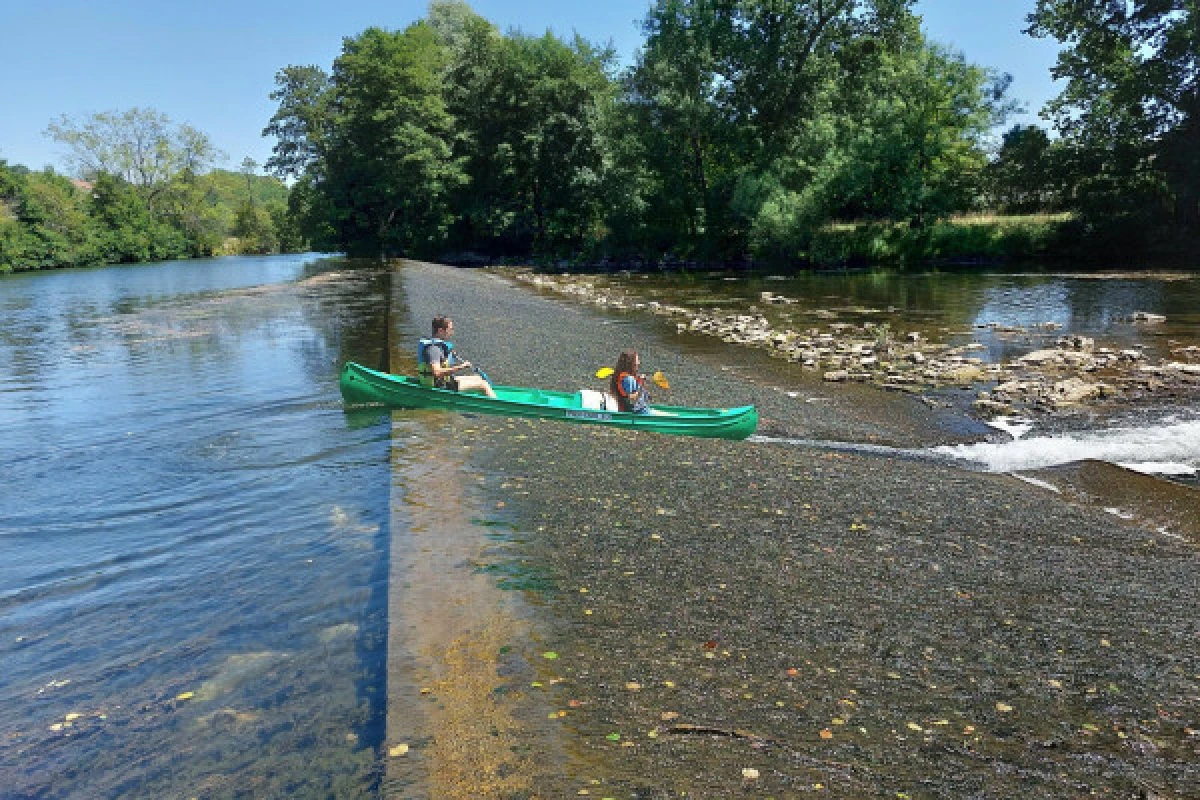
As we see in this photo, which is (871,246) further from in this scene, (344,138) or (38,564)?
(344,138)

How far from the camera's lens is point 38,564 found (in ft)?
25.8

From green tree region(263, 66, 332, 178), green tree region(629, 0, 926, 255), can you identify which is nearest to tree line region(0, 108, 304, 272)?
green tree region(263, 66, 332, 178)

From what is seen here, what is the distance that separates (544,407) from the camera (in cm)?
1150

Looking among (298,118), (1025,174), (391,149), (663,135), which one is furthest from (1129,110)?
(298,118)

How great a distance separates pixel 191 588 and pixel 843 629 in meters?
5.44

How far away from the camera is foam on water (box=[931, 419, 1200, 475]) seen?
33.8 feet

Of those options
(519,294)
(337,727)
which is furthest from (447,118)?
(337,727)

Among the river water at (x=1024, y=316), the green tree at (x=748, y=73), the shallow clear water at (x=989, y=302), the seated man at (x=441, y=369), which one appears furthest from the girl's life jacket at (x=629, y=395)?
the green tree at (x=748, y=73)

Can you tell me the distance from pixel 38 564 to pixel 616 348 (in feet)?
43.8

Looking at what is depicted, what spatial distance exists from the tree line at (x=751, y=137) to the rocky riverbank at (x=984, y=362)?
19.2 m

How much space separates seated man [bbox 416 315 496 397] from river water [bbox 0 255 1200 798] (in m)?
1.11

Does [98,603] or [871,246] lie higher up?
[871,246]

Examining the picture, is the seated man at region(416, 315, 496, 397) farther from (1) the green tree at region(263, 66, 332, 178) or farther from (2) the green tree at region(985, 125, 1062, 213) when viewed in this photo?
(1) the green tree at region(263, 66, 332, 178)

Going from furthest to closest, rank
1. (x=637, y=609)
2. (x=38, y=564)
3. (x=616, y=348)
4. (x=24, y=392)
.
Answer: (x=616, y=348)
(x=24, y=392)
(x=38, y=564)
(x=637, y=609)
